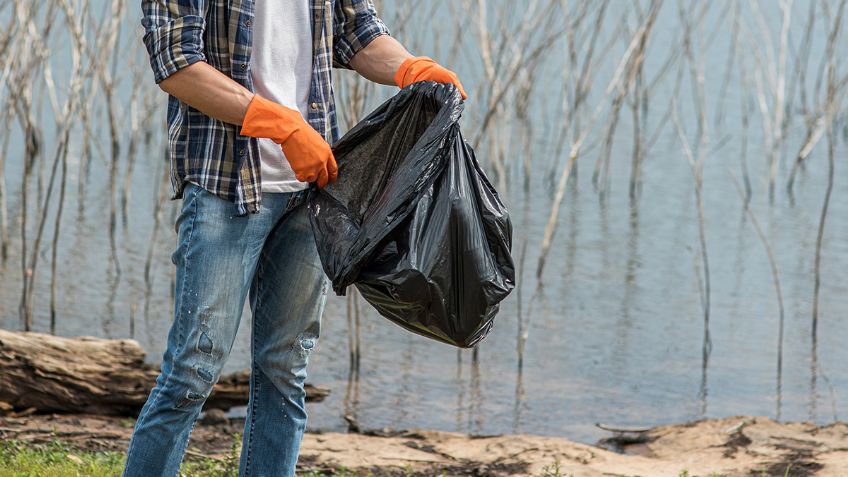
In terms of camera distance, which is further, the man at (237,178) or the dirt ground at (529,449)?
the dirt ground at (529,449)

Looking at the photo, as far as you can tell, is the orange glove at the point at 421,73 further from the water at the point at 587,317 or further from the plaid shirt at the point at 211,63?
the water at the point at 587,317

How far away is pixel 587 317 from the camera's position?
6.39m

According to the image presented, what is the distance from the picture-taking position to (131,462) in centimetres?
233

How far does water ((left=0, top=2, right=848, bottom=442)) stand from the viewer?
5.05 m

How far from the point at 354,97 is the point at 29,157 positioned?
6.27 feet

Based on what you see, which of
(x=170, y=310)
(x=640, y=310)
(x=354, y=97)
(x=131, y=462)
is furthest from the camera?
(x=640, y=310)

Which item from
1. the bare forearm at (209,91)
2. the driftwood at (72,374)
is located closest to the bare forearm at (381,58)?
the bare forearm at (209,91)

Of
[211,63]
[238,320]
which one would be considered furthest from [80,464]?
[211,63]

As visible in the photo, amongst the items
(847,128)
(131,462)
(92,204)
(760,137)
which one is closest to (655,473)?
(131,462)

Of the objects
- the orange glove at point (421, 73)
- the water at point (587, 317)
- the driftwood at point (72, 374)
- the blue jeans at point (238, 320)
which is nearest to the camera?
the blue jeans at point (238, 320)

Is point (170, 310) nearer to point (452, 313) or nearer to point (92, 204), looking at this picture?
point (92, 204)

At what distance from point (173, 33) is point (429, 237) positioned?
653mm

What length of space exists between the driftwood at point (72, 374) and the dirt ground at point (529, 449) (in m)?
0.07

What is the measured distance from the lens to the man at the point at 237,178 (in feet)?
7.11
